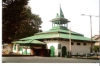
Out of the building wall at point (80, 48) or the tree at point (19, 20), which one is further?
the building wall at point (80, 48)

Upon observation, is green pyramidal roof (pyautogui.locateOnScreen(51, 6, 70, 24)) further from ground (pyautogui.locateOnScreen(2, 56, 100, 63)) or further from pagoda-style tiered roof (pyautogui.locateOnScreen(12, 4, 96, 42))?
ground (pyautogui.locateOnScreen(2, 56, 100, 63))

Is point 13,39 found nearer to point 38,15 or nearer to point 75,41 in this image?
point 38,15

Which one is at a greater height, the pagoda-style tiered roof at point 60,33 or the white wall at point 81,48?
the pagoda-style tiered roof at point 60,33

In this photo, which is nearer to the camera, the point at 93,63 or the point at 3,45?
the point at 3,45

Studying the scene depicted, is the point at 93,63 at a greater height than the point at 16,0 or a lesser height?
lesser

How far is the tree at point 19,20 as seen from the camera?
5801 millimetres

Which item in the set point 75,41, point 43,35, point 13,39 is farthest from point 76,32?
point 13,39

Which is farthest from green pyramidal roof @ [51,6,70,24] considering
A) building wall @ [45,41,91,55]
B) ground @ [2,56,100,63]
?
ground @ [2,56,100,63]

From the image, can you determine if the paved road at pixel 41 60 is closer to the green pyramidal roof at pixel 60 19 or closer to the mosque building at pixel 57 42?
the mosque building at pixel 57 42

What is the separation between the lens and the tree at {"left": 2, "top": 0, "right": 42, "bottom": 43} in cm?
580

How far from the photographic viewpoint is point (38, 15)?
5.95 m

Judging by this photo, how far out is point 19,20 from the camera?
5.97m

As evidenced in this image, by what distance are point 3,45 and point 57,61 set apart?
153 centimetres

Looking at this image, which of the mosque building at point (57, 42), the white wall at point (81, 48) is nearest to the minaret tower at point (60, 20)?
the mosque building at point (57, 42)
